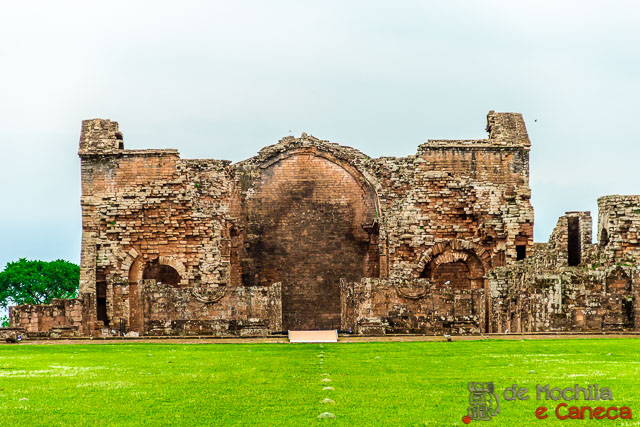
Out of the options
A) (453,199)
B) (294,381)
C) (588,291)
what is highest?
(453,199)

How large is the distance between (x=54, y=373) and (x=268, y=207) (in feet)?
83.1

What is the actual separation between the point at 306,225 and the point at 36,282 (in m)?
21.9

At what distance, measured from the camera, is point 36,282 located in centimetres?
5691

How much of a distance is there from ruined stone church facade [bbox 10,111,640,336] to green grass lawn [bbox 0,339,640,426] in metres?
13.1

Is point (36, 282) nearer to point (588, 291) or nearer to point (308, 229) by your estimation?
point (308, 229)

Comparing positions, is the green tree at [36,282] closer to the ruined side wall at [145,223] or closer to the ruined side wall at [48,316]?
the ruined side wall at [145,223]

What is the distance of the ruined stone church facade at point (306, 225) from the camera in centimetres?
3719

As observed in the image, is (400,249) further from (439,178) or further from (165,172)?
(165,172)

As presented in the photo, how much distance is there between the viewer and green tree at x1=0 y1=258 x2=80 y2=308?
56.6 m

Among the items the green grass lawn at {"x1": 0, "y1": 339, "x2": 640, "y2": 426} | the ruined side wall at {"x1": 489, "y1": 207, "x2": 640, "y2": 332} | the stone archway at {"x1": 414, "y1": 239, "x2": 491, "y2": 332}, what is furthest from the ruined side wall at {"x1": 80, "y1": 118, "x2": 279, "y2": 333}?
the green grass lawn at {"x1": 0, "y1": 339, "x2": 640, "y2": 426}

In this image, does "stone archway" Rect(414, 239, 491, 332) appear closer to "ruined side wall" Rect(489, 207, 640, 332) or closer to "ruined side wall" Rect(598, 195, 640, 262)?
"ruined side wall" Rect(489, 207, 640, 332)

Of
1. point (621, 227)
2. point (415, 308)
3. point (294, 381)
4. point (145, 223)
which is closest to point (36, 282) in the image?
point (145, 223)

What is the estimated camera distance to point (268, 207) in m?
40.7

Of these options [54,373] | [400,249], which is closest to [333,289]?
[400,249]
